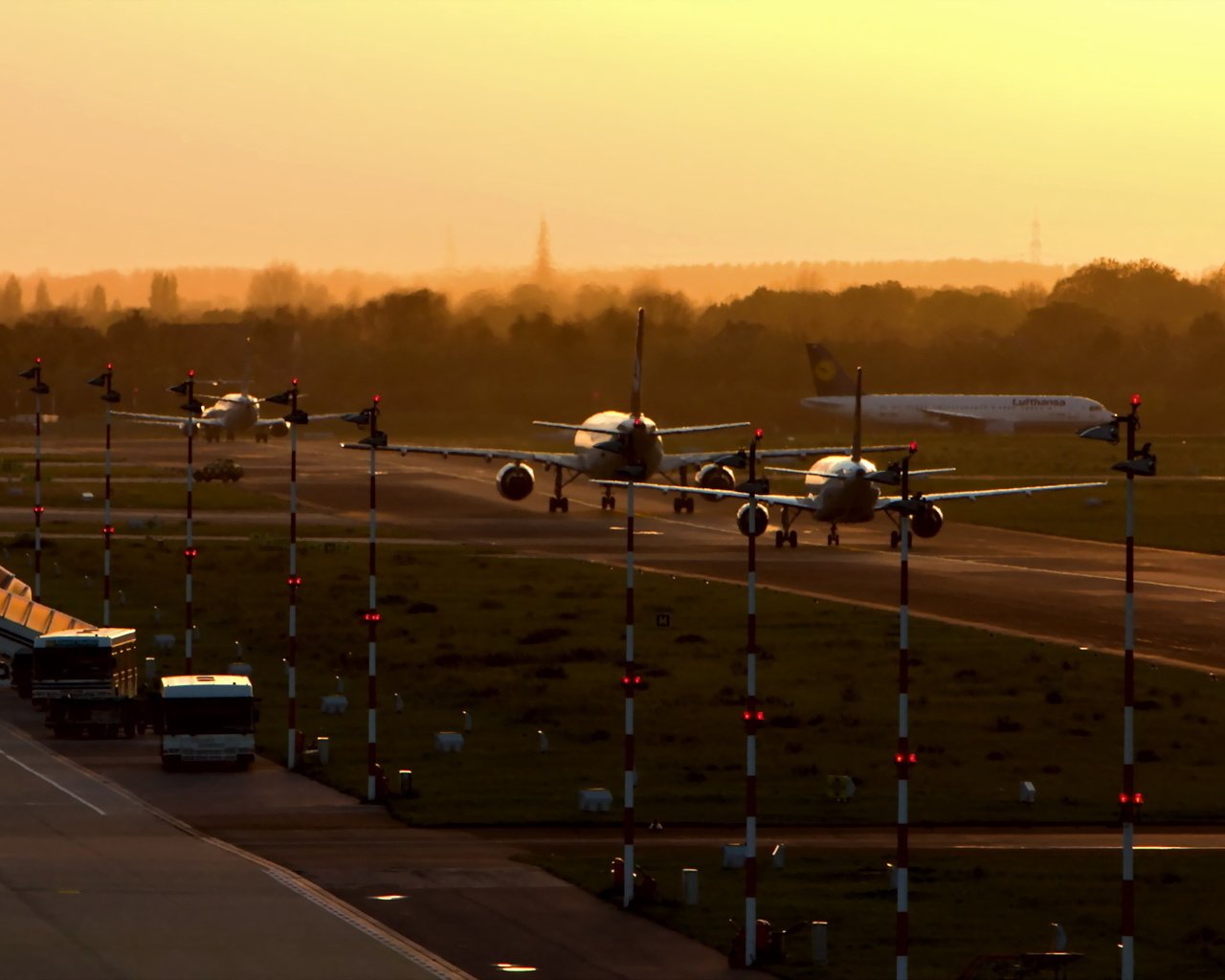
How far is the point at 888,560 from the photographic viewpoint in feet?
359

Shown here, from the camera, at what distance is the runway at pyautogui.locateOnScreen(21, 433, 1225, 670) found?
85.4 m

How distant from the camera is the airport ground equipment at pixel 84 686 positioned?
2392 inches

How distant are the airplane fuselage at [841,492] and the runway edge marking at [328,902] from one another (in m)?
56.0

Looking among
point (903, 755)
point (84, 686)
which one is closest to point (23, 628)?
point (84, 686)

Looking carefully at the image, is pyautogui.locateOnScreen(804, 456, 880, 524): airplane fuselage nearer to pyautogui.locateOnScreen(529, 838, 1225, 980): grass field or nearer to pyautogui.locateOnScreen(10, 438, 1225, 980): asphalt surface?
pyautogui.locateOnScreen(10, 438, 1225, 980): asphalt surface

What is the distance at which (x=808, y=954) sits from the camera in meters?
35.4

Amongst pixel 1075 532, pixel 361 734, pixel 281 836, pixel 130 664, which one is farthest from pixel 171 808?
pixel 1075 532

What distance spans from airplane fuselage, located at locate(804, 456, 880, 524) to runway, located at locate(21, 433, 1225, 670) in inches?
85.0

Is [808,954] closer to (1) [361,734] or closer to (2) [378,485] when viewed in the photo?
(1) [361,734]

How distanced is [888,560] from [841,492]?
5460mm

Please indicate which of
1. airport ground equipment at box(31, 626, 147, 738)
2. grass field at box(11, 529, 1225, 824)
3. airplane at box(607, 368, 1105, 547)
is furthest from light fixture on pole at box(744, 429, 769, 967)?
airplane at box(607, 368, 1105, 547)

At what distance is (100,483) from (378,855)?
133771 mm

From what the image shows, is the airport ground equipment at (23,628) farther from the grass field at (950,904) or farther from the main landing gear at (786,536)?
the main landing gear at (786,536)

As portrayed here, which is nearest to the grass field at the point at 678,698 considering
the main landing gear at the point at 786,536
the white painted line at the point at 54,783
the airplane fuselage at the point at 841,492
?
the white painted line at the point at 54,783
